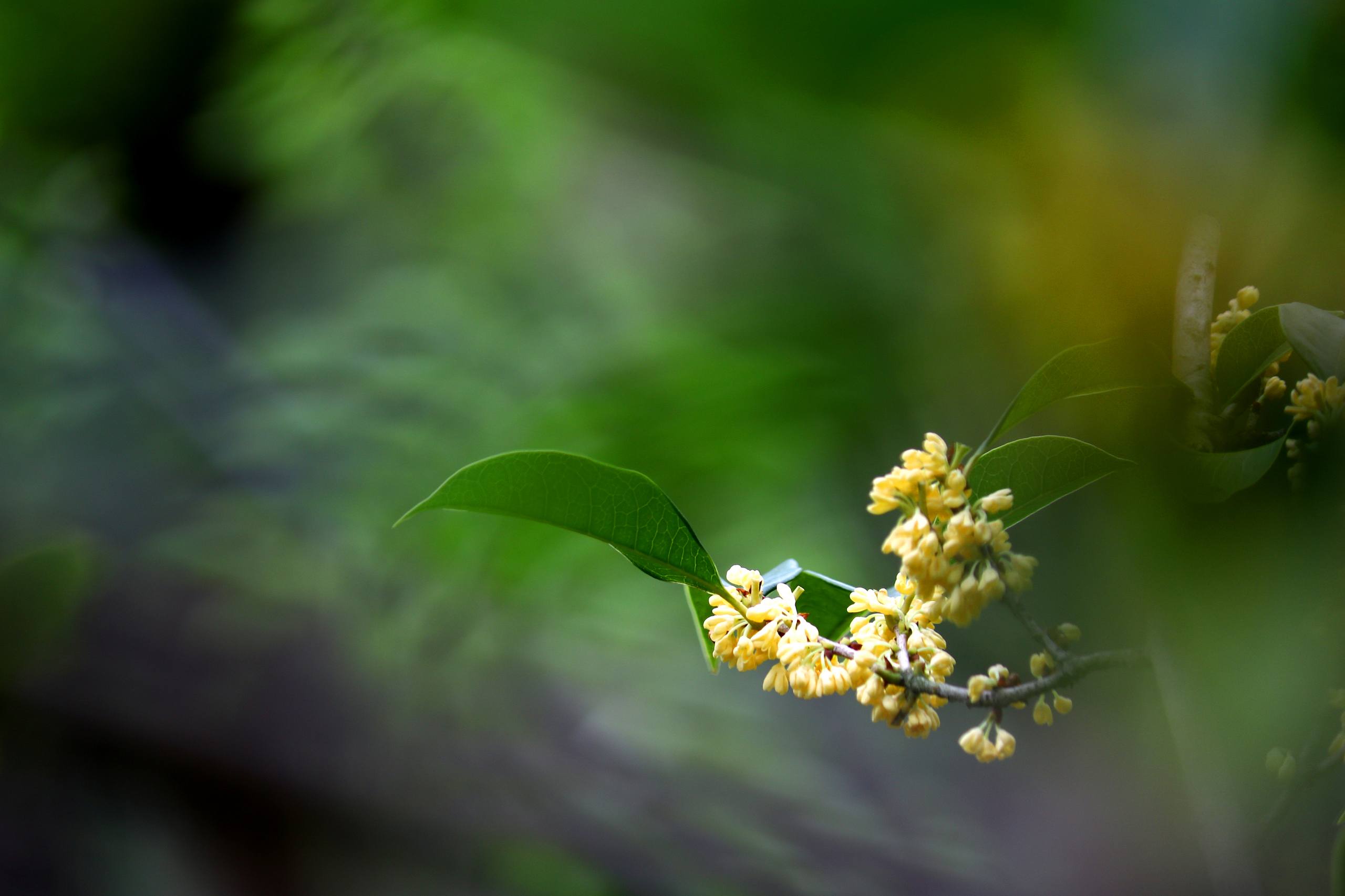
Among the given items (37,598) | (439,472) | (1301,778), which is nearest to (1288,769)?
(1301,778)

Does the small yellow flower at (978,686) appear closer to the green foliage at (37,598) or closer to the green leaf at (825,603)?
the green leaf at (825,603)

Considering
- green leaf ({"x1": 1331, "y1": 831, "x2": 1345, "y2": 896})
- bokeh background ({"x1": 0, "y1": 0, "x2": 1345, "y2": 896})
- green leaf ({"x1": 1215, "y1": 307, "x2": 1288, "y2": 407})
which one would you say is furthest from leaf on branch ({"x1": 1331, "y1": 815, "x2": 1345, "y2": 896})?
bokeh background ({"x1": 0, "y1": 0, "x2": 1345, "y2": 896})

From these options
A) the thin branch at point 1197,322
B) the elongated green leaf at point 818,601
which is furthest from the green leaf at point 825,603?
the thin branch at point 1197,322

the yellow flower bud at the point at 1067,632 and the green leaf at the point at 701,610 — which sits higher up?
the green leaf at the point at 701,610

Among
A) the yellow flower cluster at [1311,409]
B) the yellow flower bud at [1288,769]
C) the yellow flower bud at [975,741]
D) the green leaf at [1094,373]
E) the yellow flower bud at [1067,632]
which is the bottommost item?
the yellow flower bud at [1288,769]

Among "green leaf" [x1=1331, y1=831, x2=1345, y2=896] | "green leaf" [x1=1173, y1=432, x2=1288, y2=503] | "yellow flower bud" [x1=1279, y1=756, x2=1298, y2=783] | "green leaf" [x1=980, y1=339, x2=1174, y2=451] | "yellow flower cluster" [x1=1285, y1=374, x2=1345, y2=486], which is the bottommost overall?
"green leaf" [x1=1331, y1=831, x2=1345, y2=896]

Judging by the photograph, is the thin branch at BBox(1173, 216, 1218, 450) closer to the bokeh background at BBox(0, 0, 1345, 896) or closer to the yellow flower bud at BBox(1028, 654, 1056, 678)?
the yellow flower bud at BBox(1028, 654, 1056, 678)

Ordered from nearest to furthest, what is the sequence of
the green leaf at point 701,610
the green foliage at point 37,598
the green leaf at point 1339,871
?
the green leaf at point 1339,871, the green leaf at point 701,610, the green foliage at point 37,598
